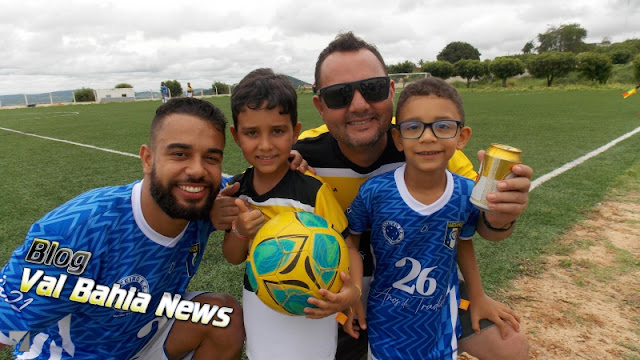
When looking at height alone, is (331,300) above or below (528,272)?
above

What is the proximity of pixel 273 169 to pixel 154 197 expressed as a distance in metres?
0.65

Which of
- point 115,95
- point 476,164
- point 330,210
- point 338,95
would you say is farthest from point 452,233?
point 115,95

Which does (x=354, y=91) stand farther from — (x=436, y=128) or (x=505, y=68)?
(x=505, y=68)

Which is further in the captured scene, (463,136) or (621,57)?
(621,57)

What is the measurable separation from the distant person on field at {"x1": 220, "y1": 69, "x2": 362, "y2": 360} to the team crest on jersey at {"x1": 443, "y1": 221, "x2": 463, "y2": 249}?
0.50m

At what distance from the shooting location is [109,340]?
7.05 ft

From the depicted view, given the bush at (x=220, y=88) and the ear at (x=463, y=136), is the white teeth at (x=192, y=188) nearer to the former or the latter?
the ear at (x=463, y=136)

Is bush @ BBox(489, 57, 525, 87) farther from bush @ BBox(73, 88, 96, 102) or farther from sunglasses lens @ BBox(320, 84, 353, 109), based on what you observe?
sunglasses lens @ BBox(320, 84, 353, 109)

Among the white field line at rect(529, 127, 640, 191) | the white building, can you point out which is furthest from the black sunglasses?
the white building

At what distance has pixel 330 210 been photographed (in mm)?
2221

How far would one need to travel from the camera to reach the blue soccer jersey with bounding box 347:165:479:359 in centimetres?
216

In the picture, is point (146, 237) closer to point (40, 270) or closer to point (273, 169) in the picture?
point (40, 270)

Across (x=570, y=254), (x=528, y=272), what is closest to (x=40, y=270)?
(x=528, y=272)

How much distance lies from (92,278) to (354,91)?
70.1 inches
